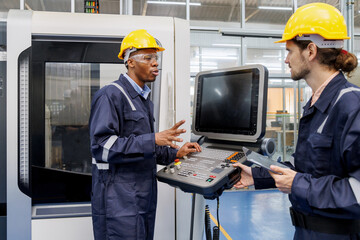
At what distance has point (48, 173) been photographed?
6.67 feet

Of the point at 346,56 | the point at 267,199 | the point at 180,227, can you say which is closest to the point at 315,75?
the point at 346,56

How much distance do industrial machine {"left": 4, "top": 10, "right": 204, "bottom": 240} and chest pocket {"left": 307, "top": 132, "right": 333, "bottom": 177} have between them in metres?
1.01

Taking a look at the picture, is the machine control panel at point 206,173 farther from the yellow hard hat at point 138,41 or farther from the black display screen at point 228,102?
the yellow hard hat at point 138,41

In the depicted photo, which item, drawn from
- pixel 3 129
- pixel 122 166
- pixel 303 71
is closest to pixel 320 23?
pixel 303 71

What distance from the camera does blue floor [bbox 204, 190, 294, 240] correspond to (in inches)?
142

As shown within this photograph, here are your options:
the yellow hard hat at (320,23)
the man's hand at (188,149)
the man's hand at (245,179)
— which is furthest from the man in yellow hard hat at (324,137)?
the man's hand at (188,149)

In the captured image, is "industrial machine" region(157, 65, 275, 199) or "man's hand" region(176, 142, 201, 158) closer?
"industrial machine" region(157, 65, 275, 199)

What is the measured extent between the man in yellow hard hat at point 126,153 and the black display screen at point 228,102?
0.69 feet

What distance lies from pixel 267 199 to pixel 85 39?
4186mm

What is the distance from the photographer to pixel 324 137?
46.3 inches

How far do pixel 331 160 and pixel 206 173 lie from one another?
1.92 feet

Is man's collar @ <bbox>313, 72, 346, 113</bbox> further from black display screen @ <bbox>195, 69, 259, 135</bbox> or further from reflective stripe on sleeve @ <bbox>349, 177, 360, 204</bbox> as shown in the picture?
black display screen @ <bbox>195, 69, 259, 135</bbox>

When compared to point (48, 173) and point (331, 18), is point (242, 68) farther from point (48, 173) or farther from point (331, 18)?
point (48, 173)

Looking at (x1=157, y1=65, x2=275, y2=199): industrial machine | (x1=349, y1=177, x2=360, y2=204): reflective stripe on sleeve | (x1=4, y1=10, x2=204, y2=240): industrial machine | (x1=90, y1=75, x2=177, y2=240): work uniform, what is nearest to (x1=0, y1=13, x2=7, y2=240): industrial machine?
(x1=4, y1=10, x2=204, y2=240): industrial machine
